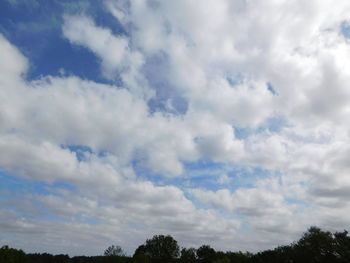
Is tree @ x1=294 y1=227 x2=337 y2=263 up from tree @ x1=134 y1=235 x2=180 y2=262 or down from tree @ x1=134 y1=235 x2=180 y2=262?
down

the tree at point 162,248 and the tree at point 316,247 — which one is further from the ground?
the tree at point 162,248

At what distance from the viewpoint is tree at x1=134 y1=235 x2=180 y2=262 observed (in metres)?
176

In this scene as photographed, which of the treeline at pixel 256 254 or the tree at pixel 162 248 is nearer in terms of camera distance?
the treeline at pixel 256 254

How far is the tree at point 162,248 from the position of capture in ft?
576

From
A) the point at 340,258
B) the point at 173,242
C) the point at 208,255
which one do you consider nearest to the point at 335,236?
the point at 340,258

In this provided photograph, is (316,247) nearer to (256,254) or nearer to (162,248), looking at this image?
(256,254)

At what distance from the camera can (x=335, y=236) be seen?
9412 centimetres

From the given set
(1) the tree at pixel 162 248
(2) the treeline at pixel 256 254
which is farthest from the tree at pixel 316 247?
(1) the tree at pixel 162 248

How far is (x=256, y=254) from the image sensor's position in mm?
128500

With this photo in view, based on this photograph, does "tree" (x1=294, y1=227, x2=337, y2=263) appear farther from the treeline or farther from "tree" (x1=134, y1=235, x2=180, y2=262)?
"tree" (x1=134, y1=235, x2=180, y2=262)

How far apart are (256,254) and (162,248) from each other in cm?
6452

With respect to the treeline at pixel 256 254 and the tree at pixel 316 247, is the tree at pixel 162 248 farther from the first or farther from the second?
the tree at pixel 316 247

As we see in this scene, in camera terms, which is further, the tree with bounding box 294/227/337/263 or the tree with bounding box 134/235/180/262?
the tree with bounding box 134/235/180/262

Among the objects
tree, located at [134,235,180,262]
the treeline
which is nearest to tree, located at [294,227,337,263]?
the treeline
